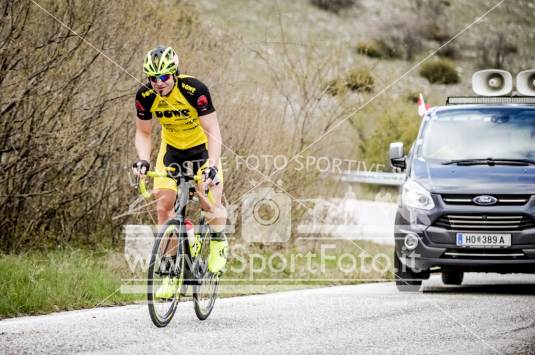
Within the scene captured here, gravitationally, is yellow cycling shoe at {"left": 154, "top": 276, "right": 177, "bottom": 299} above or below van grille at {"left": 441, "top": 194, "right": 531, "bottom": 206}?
below

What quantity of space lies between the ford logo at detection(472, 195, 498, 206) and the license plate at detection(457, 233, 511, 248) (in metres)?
0.34

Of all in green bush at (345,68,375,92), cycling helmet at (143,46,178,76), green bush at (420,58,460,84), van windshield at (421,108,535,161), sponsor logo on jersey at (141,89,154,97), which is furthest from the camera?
green bush at (420,58,460,84)

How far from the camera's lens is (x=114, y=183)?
13.4 m

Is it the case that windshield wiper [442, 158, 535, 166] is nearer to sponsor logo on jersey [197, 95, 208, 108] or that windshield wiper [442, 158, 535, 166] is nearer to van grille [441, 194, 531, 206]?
van grille [441, 194, 531, 206]

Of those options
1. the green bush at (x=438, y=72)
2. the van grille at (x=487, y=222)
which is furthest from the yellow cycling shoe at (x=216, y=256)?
the green bush at (x=438, y=72)

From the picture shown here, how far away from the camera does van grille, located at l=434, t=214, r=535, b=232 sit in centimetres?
1093

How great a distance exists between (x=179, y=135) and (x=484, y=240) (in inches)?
149

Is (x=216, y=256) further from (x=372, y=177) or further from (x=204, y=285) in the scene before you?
(x=372, y=177)

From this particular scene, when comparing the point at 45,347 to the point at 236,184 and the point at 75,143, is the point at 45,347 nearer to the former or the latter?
the point at 75,143

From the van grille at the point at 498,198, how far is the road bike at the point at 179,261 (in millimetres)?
3186

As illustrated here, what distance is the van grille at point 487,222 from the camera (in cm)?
1093

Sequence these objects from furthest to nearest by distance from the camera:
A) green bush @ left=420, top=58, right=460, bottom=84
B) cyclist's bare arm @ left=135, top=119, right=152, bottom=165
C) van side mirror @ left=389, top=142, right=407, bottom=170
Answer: green bush @ left=420, top=58, right=460, bottom=84
van side mirror @ left=389, top=142, right=407, bottom=170
cyclist's bare arm @ left=135, top=119, right=152, bottom=165

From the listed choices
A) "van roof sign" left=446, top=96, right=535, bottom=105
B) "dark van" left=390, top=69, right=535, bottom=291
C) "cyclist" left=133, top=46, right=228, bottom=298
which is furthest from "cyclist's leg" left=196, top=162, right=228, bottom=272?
"van roof sign" left=446, top=96, right=535, bottom=105

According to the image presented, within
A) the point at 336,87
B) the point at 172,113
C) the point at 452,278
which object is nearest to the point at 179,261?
the point at 172,113
